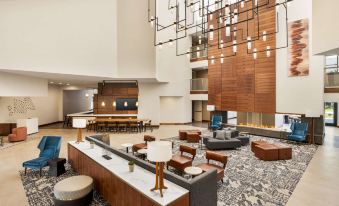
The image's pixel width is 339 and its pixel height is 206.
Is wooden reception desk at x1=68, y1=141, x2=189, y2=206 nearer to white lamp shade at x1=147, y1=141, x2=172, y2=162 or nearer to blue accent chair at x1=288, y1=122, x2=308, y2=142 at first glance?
white lamp shade at x1=147, y1=141, x2=172, y2=162

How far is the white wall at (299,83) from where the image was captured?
29.2ft

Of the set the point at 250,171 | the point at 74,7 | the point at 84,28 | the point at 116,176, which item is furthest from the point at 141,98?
the point at 116,176

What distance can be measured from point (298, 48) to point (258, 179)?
7.64 metres

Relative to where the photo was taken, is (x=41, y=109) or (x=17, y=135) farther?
(x=41, y=109)

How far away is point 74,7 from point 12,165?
292 inches

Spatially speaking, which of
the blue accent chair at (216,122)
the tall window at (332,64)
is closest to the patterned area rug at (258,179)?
the blue accent chair at (216,122)

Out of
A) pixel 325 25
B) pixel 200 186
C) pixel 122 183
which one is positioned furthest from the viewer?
pixel 325 25

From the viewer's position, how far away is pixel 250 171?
5.70 meters

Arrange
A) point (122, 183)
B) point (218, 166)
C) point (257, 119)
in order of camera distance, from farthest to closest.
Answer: point (257, 119) < point (218, 166) < point (122, 183)

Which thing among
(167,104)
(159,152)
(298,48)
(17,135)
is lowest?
(17,135)

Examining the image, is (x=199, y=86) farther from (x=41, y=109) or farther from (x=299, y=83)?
(x=41, y=109)

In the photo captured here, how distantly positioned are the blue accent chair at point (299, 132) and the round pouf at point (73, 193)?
915 centimetres

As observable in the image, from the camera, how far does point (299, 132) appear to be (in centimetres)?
926

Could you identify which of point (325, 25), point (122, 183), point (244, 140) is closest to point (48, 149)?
point (122, 183)
